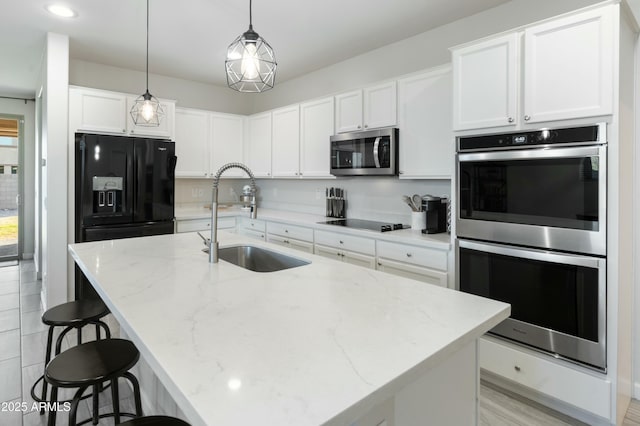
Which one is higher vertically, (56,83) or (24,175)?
(56,83)

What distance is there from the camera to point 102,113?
3.73 metres

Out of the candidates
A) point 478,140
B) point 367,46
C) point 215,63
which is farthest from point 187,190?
A: point 478,140

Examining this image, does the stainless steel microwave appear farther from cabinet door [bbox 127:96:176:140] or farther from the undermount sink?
cabinet door [bbox 127:96:176:140]

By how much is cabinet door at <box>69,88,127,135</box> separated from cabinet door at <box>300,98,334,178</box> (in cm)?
187

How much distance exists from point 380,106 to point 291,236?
159 centimetres

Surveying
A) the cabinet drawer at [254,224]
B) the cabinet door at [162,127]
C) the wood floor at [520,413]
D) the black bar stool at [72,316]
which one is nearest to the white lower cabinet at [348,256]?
the cabinet drawer at [254,224]

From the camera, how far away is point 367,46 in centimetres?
374

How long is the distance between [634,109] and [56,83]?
14.5 ft

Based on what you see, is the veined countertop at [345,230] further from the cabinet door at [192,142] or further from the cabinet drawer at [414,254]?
the cabinet door at [192,142]

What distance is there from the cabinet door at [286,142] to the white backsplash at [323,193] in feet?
1.18

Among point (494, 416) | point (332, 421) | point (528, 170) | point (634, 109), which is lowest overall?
point (494, 416)

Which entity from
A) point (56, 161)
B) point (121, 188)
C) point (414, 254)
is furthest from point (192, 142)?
point (414, 254)

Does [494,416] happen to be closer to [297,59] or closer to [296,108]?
[296,108]

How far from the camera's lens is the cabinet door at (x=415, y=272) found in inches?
102
